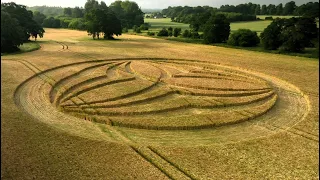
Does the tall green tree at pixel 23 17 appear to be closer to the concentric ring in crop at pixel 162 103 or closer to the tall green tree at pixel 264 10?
the concentric ring in crop at pixel 162 103

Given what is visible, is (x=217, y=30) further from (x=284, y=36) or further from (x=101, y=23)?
(x=101, y=23)

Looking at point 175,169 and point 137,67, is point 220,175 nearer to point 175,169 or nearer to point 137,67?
point 175,169

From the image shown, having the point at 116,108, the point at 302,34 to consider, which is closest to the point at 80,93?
the point at 116,108

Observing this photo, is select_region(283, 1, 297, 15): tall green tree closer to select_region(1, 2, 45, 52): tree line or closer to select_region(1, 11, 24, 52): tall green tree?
select_region(1, 2, 45, 52): tree line

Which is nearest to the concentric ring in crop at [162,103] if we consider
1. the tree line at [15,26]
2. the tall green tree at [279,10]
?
the tree line at [15,26]

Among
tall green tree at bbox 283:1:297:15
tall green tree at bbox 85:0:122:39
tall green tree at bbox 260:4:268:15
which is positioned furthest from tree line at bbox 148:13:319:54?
tall green tree at bbox 260:4:268:15
